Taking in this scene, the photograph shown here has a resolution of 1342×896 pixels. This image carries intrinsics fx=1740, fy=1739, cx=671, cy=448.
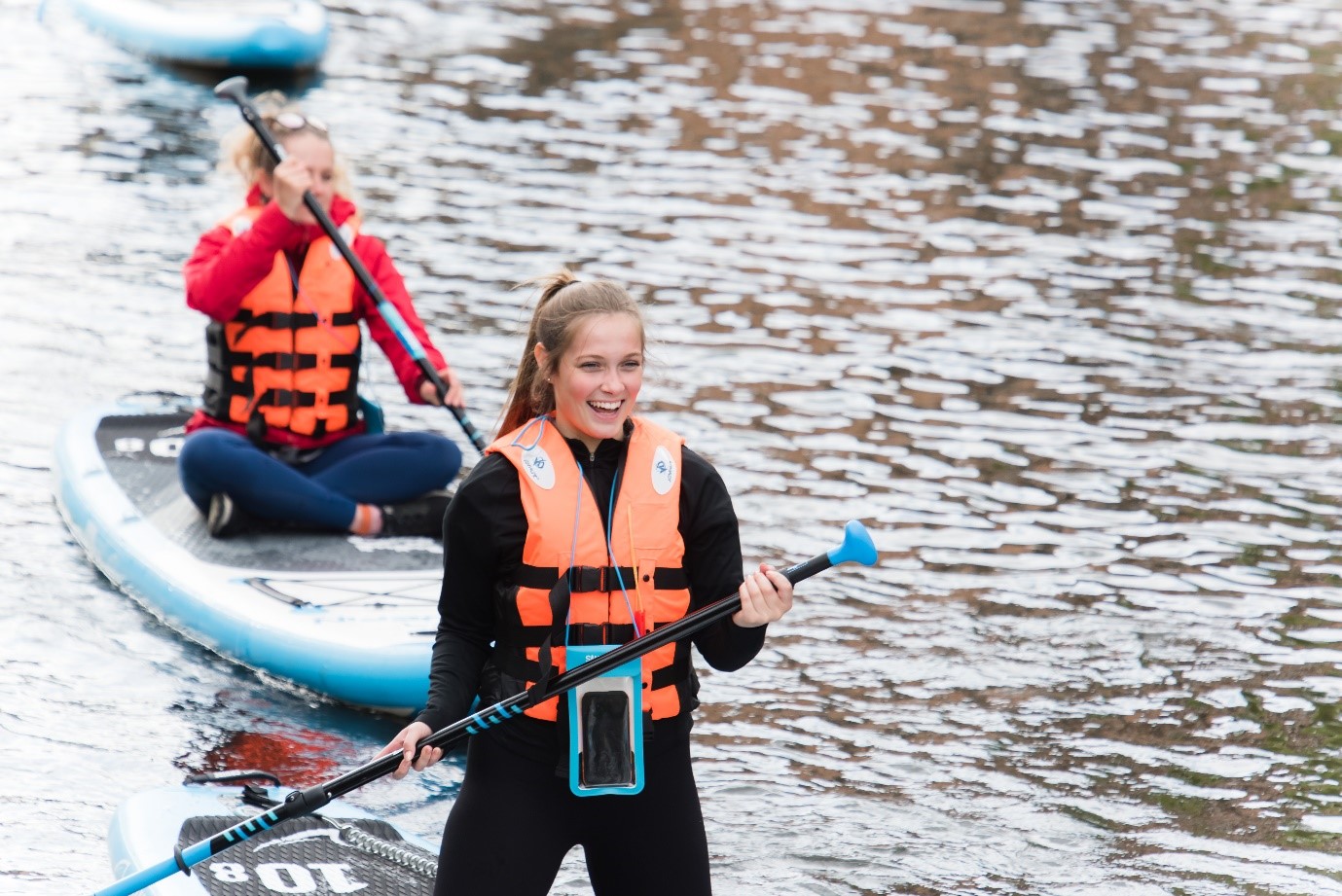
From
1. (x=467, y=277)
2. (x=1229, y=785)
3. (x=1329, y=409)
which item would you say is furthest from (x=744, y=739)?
(x=467, y=277)

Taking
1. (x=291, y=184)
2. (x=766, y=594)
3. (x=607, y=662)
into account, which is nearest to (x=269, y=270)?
(x=291, y=184)

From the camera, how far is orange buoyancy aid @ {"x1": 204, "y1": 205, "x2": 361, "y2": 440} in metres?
5.35

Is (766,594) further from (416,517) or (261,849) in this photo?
(416,517)

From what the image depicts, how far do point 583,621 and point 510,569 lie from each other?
149mm

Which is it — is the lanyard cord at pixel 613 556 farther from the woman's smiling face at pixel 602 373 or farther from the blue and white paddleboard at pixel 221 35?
the blue and white paddleboard at pixel 221 35

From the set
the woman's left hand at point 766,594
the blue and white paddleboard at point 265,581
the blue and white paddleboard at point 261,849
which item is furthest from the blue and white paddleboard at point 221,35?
the woman's left hand at point 766,594

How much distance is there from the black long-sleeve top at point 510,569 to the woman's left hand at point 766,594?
10cm

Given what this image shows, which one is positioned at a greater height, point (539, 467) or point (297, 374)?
point (539, 467)

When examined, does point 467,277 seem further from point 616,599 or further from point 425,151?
point 616,599

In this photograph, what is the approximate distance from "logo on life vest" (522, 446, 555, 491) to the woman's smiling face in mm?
80

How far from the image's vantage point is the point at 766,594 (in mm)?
2701

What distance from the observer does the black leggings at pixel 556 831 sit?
2805 mm

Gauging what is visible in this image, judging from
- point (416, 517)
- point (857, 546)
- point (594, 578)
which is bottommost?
point (416, 517)

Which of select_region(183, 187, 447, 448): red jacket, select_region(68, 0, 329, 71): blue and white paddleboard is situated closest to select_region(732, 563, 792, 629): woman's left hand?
select_region(183, 187, 447, 448): red jacket
